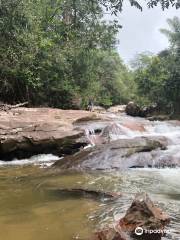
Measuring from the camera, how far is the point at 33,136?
1325cm

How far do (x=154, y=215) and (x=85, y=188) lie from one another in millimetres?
2957

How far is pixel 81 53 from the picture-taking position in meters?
22.2

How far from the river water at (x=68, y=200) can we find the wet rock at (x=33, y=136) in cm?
196

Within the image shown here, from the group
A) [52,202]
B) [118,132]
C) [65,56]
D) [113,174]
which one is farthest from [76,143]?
[65,56]

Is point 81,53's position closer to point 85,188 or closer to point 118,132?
point 118,132

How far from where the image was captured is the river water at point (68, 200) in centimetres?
515

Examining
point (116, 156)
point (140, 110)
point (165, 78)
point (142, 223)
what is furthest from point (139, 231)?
point (140, 110)

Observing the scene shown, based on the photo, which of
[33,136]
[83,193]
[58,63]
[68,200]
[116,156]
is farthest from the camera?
[58,63]

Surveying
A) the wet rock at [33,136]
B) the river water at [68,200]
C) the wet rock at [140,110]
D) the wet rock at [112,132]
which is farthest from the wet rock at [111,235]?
the wet rock at [140,110]

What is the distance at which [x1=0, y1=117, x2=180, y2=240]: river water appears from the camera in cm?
515

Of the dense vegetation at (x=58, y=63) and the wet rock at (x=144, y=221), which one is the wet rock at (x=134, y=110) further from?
the wet rock at (x=144, y=221)

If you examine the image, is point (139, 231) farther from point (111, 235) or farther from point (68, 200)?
point (68, 200)

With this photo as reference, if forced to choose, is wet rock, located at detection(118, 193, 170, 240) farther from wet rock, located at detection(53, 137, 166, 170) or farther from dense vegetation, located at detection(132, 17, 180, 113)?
dense vegetation, located at detection(132, 17, 180, 113)

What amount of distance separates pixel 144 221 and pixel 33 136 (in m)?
8.98
